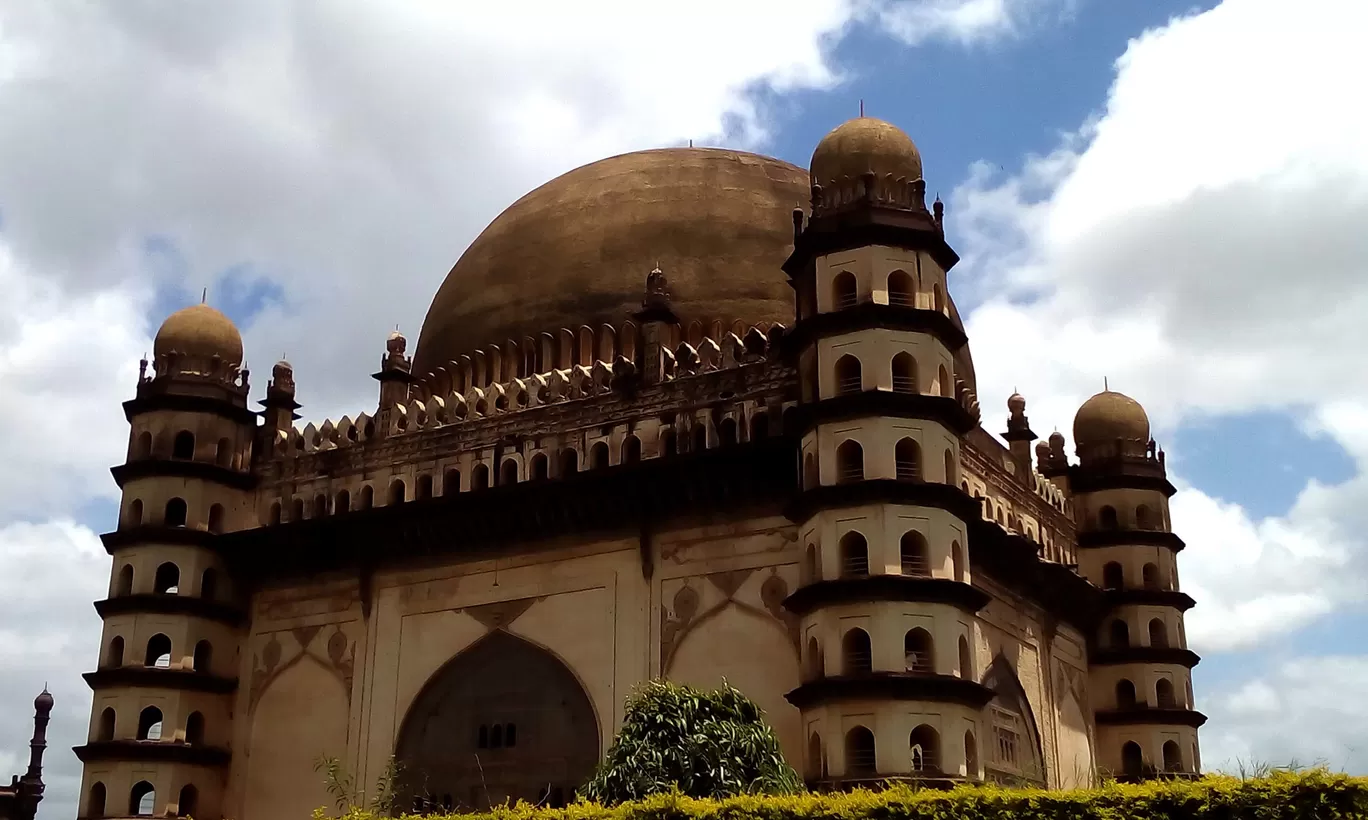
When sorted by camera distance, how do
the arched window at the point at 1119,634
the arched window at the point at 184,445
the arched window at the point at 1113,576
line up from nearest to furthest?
the arched window at the point at 184,445 → the arched window at the point at 1119,634 → the arched window at the point at 1113,576

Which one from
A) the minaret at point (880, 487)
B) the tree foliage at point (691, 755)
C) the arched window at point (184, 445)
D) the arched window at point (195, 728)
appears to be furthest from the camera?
the arched window at point (184, 445)

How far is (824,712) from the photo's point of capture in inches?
832

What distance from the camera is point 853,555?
2195cm

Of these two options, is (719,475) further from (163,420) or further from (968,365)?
(163,420)

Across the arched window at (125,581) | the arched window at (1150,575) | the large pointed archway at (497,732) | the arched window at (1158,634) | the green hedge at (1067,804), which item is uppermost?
the arched window at (1150,575)

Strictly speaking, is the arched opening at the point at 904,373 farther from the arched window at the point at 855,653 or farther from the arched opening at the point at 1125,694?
the arched opening at the point at 1125,694

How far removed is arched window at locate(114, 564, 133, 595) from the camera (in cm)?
2794

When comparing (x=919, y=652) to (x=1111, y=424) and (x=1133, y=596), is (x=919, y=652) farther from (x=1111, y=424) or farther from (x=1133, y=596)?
(x=1111, y=424)

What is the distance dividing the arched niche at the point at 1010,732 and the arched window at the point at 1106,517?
6.17 m

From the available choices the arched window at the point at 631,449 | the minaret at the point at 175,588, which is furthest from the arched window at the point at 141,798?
the arched window at the point at 631,449

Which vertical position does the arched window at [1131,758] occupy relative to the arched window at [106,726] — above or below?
below

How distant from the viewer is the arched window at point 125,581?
2794 cm

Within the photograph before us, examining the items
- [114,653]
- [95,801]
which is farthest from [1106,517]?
[95,801]

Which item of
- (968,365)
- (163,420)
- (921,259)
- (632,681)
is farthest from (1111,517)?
(163,420)
